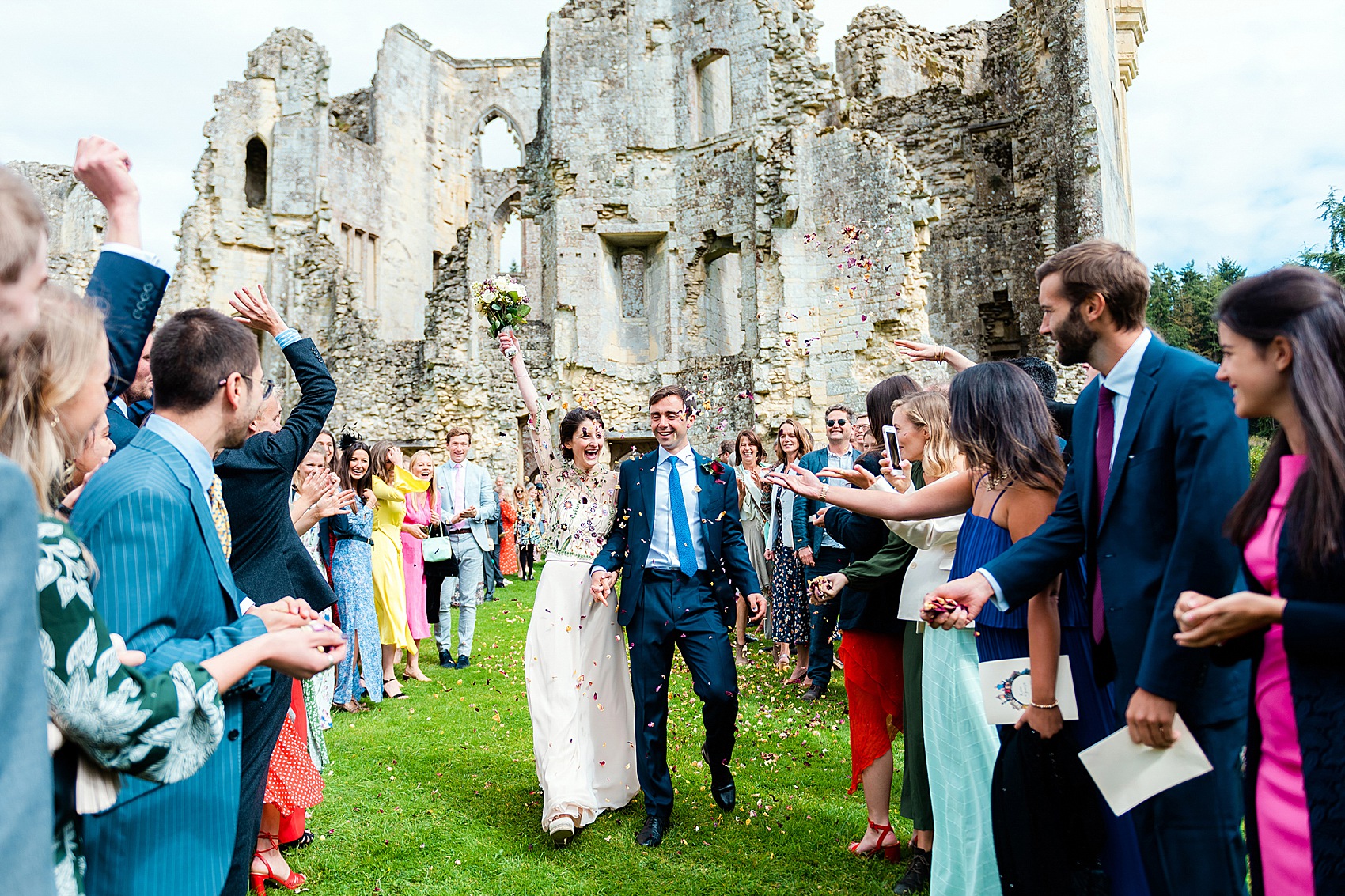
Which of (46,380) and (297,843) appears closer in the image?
(46,380)

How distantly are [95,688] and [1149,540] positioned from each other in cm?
239

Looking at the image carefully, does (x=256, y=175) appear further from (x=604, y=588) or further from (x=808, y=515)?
(x=604, y=588)

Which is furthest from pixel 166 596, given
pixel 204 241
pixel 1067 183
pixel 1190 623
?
pixel 204 241

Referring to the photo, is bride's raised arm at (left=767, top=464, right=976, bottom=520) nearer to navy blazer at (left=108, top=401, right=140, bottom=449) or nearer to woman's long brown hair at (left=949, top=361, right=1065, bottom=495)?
woman's long brown hair at (left=949, top=361, right=1065, bottom=495)

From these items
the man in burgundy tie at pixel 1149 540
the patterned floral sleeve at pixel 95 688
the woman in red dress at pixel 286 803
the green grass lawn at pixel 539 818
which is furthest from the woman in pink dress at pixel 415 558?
the patterned floral sleeve at pixel 95 688

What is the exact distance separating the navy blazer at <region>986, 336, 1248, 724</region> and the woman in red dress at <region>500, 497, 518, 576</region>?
47.1ft

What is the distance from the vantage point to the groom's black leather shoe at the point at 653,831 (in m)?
4.37

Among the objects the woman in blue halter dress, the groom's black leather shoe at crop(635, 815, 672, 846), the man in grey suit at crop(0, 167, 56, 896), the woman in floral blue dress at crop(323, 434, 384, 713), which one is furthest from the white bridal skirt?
Answer: the man in grey suit at crop(0, 167, 56, 896)

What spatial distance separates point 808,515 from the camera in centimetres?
744

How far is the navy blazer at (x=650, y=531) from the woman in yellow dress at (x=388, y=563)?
3710 mm

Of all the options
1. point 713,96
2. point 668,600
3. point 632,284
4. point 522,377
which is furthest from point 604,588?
point 713,96

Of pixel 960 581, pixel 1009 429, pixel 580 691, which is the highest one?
pixel 1009 429

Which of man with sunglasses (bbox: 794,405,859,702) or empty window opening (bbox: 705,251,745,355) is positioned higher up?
empty window opening (bbox: 705,251,745,355)

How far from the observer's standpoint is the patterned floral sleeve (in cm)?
131
